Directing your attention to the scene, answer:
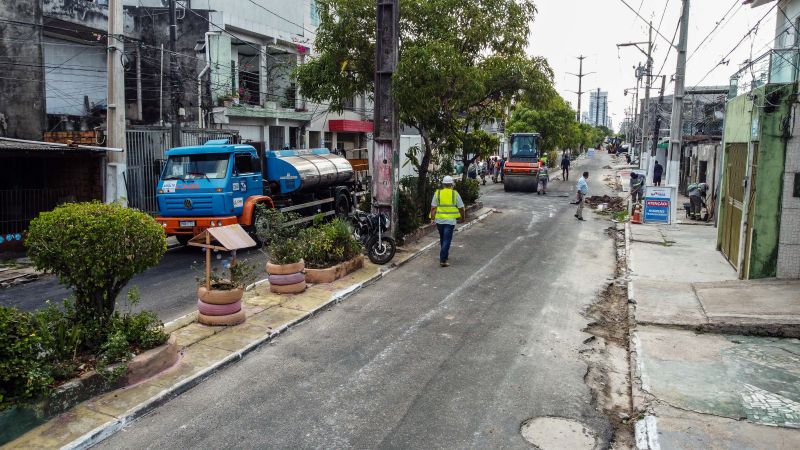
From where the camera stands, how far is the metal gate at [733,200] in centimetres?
1245

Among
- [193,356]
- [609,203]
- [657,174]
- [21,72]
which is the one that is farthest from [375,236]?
[657,174]

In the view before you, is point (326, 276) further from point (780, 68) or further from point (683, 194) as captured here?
point (683, 194)

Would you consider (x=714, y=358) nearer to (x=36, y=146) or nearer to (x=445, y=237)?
(x=445, y=237)

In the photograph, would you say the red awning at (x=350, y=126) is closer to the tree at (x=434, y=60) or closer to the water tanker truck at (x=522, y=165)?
the water tanker truck at (x=522, y=165)

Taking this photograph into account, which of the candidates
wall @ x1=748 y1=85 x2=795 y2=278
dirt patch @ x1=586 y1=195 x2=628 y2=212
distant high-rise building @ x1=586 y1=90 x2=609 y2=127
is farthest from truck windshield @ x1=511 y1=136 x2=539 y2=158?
distant high-rise building @ x1=586 y1=90 x2=609 y2=127

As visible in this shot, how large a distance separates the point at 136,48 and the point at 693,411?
74.2 feet

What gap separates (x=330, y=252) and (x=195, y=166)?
5076mm

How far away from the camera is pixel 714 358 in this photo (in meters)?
7.46

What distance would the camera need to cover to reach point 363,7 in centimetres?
1541

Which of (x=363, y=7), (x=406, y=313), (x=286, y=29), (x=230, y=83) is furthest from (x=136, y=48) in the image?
(x=406, y=313)

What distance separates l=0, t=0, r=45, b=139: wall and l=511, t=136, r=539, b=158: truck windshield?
22609 millimetres

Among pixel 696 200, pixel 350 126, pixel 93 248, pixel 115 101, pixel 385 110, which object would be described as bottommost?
pixel 696 200

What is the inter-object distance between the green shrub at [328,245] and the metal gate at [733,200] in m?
7.83

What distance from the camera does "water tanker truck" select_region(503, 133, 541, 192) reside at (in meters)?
30.9
